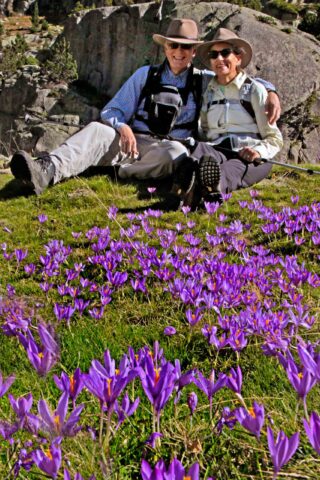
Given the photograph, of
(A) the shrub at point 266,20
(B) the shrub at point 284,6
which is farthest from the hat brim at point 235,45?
(B) the shrub at point 284,6

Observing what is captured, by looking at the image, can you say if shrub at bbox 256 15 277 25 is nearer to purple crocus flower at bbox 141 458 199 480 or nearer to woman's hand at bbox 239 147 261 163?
woman's hand at bbox 239 147 261 163

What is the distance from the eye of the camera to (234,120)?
6.11 meters

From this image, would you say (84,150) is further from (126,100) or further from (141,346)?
(141,346)

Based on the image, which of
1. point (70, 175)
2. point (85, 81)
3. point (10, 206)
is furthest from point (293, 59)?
point (85, 81)

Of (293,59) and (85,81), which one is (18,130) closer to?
(85,81)

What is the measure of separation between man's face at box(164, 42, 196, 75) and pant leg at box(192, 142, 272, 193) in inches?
46.8

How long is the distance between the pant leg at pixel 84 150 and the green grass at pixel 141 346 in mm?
397

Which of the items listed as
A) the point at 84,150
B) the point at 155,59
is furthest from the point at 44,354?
the point at 155,59

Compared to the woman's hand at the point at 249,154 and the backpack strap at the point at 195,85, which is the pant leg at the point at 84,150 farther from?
the woman's hand at the point at 249,154

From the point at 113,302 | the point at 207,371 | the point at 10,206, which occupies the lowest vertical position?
the point at 10,206

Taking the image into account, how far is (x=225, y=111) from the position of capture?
19.9ft

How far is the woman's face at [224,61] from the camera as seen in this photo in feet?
18.8

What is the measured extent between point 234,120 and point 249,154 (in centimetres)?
81

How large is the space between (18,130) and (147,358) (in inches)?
1306
